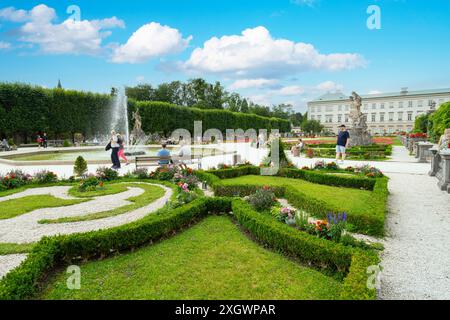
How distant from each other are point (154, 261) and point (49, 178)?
7.94 metres

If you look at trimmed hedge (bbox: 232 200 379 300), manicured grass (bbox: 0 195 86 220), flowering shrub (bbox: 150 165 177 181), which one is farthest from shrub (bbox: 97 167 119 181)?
trimmed hedge (bbox: 232 200 379 300)

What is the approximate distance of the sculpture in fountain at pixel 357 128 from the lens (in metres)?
26.2

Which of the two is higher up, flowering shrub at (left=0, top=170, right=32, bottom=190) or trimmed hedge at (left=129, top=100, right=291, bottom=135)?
trimmed hedge at (left=129, top=100, right=291, bottom=135)

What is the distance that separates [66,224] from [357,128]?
2630 centimetres

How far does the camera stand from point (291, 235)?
428 cm

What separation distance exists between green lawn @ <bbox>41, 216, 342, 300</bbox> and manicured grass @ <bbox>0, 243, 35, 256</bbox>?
1258 millimetres

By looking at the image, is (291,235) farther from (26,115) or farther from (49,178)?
(26,115)

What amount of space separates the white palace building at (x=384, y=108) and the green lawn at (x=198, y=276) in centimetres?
7760

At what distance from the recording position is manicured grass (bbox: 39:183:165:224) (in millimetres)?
6120

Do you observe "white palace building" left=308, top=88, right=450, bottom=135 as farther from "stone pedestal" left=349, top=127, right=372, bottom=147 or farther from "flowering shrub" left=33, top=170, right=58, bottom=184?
"flowering shrub" left=33, top=170, right=58, bottom=184

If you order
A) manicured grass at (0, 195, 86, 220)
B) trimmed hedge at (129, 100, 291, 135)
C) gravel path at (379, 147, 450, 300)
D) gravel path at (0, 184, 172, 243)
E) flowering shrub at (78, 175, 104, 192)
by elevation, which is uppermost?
trimmed hedge at (129, 100, 291, 135)

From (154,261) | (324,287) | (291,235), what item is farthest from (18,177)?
(324,287)

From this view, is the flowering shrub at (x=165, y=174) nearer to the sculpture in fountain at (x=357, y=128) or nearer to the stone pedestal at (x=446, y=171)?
the stone pedestal at (x=446, y=171)
